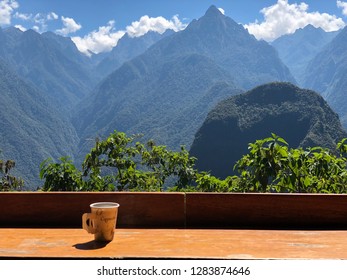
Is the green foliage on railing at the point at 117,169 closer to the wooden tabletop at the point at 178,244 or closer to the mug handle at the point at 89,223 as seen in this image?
the wooden tabletop at the point at 178,244

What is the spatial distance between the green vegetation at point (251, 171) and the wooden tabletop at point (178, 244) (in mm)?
1262

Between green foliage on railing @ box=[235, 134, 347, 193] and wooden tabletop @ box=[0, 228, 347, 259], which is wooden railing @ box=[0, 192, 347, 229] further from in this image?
green foliage on railing @ box=[235, 134, 347, 193]

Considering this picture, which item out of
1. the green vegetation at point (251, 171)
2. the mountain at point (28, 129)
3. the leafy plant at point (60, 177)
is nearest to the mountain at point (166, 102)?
the mountain at point (28, 129)

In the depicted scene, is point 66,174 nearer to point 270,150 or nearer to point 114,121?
point 270,150

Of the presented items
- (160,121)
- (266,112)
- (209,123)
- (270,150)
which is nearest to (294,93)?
(266,112)

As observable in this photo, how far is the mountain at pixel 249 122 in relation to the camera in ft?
255

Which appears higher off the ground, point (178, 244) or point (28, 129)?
point (28, 129)

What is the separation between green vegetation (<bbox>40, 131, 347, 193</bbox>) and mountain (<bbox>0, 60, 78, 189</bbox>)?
89976 millimetres

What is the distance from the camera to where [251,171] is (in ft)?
10.1

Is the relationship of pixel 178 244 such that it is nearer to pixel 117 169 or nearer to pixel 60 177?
pixel 60 177

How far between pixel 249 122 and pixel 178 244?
84198 mm

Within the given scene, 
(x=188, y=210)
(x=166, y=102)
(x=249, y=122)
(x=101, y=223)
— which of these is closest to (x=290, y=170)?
A: (x=188, y=210)

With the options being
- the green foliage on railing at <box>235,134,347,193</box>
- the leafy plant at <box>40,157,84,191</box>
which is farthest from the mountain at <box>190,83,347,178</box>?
the leafy plant at <box>40,157,84,191</box>

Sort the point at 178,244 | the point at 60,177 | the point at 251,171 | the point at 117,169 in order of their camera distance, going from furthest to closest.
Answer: the point at 117,169
the point at 60,177
the point at 251,171
the point at 178,244
